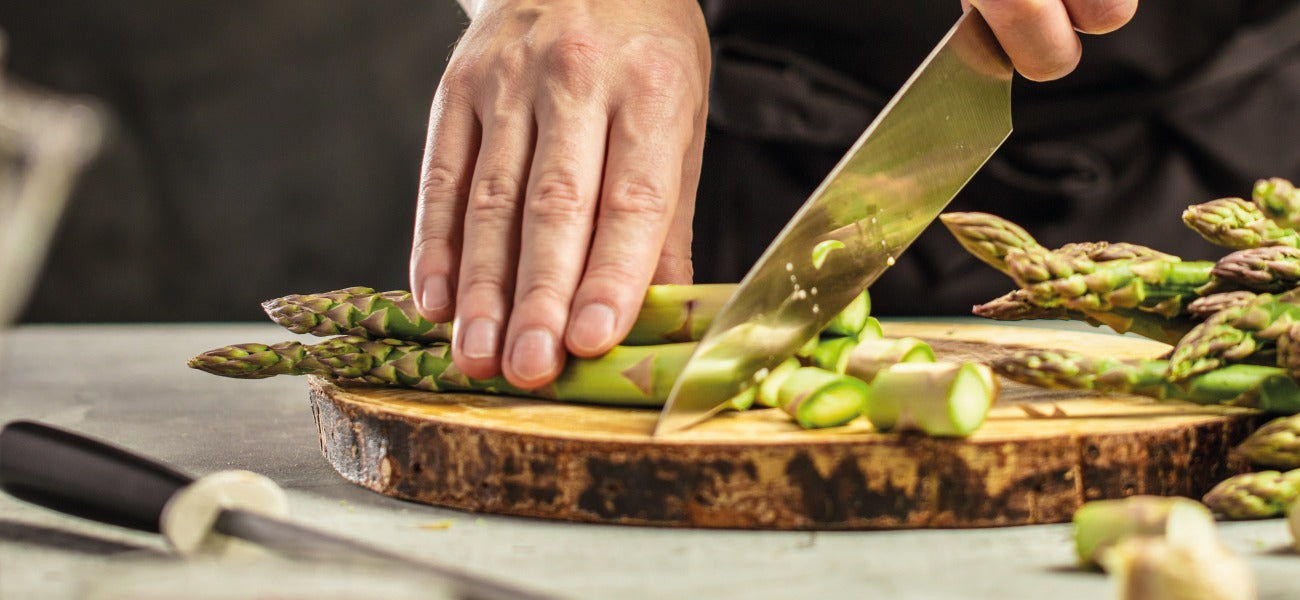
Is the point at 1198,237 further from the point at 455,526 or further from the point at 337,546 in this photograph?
the point at 337,546

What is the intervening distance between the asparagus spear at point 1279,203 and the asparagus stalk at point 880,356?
57cm

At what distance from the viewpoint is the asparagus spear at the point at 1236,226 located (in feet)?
5.49

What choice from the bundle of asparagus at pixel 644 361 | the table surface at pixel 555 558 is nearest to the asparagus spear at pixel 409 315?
the bundle of asparagus at pixel 644 361

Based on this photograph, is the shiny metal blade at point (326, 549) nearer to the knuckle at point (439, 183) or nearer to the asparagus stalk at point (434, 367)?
the asparagus stalk at point (434, 367)

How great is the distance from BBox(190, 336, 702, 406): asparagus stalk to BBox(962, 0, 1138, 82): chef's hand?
0.72 m

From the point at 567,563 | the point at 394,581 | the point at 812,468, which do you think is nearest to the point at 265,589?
the point at 394,581

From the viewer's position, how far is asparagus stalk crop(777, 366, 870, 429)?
1.38 m

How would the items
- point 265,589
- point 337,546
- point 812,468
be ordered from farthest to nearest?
1. point 812,468
2. point 337,546
3. point 265,589

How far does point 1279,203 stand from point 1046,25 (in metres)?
0.43

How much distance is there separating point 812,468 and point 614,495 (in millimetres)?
233

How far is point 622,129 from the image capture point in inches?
73.2

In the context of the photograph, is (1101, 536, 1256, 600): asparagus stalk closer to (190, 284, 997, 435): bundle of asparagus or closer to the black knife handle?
(190, 284, 997, 435): bundle of asparagus

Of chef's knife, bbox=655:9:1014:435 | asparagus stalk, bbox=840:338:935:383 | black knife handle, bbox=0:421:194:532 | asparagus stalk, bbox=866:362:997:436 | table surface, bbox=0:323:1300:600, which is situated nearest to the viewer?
table surface, bbox=0:323:1300:600

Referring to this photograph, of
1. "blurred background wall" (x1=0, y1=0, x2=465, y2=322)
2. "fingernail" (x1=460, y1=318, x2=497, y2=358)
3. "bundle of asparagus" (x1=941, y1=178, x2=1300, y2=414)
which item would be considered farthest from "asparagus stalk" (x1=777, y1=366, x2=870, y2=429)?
"blurred background wall" (x1=0, y1=0, x2=465, y2=322)
